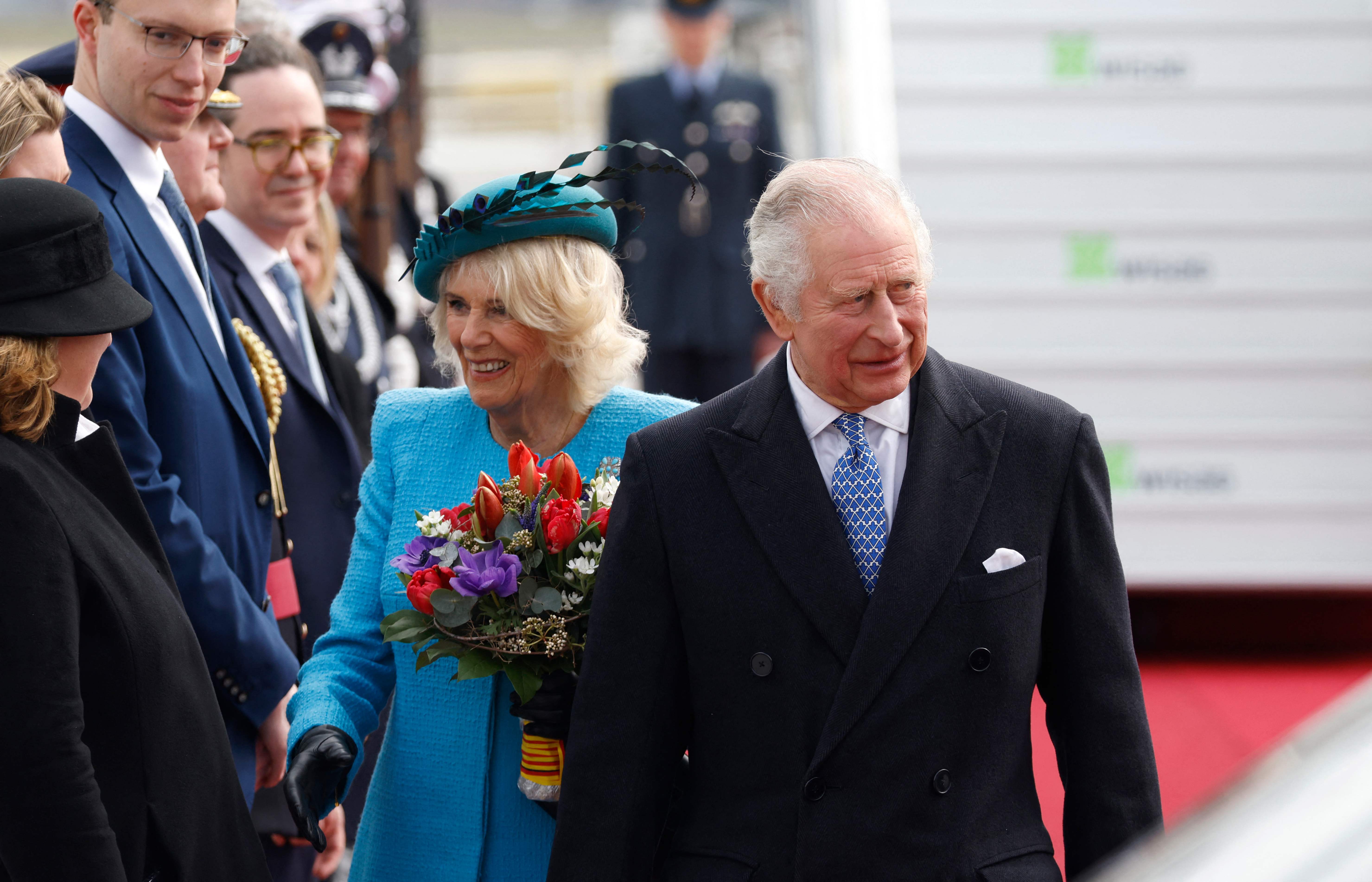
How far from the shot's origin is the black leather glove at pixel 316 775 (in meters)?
2.30

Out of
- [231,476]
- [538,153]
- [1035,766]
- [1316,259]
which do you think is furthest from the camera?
[538,153]

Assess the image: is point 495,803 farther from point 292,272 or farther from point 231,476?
point 292,272

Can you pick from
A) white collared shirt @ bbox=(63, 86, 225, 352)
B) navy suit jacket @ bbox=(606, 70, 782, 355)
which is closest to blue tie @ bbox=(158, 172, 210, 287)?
white collared shirt @ bbox=(63, 86, 225, 352)

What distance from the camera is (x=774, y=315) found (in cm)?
226

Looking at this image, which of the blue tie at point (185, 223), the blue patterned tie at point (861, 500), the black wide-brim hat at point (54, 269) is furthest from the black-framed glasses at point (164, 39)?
the blue patterned tie at point (861, 500)

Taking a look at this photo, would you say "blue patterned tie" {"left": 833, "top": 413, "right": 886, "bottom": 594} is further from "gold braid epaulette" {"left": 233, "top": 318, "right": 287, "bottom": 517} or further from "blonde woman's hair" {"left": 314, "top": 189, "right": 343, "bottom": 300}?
"blonde woman's hair" {"left": 314, "top": 189, "right": 343, "bottom": 300}

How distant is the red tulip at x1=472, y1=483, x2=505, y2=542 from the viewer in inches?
90.1

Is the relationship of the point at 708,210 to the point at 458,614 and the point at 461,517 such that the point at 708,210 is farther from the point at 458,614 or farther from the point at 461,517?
the point at 458,614

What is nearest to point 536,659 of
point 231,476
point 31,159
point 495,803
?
point 495,803

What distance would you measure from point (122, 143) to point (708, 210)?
13.4ft

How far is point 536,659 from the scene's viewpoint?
2.28 meters

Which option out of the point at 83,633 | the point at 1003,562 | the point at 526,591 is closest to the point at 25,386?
the point at 83,633

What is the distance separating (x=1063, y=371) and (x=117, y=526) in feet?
14.8

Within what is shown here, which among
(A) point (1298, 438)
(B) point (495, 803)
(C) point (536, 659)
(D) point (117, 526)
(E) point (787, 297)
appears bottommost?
(A) point (1298, 438)
